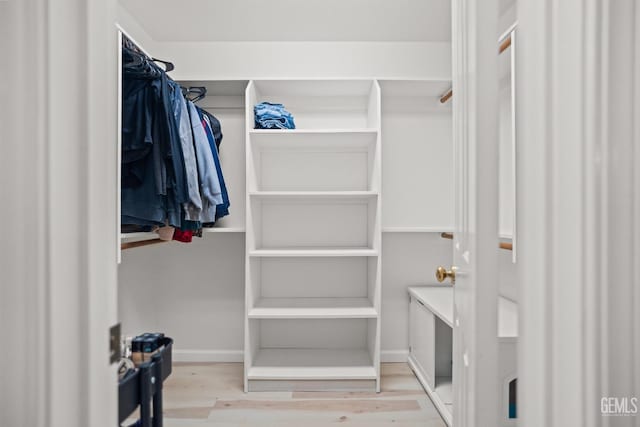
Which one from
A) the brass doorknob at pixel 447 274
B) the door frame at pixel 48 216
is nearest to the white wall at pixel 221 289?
the brass doorknob at pixel 447 274

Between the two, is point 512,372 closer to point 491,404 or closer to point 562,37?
point 491,404

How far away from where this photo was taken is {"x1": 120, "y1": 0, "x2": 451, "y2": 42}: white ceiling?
7.64 ft

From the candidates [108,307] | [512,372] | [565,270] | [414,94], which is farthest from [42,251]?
[414,94]

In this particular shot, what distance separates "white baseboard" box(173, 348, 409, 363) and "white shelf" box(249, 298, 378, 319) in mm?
475

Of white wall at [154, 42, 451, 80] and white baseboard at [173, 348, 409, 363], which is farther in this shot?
white baseboard at [173, 348, 409, 363]

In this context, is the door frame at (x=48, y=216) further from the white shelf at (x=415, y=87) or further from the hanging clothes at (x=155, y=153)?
the white shelf at (x=415, y=87)

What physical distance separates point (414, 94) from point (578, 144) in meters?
2.30

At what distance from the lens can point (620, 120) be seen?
61 centimetres

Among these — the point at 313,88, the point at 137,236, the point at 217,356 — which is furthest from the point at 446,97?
the point at 217,356

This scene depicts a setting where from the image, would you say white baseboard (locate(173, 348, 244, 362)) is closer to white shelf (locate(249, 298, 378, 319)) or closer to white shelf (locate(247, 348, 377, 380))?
white shelf (locate(247, 348, 377, 380))

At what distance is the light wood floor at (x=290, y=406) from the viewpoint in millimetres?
2041

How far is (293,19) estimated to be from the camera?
2.48 metres

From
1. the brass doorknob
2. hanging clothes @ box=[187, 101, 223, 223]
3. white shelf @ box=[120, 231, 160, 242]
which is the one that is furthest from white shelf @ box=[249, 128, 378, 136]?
the brass doorknob

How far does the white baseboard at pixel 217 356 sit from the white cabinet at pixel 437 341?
118 mm
